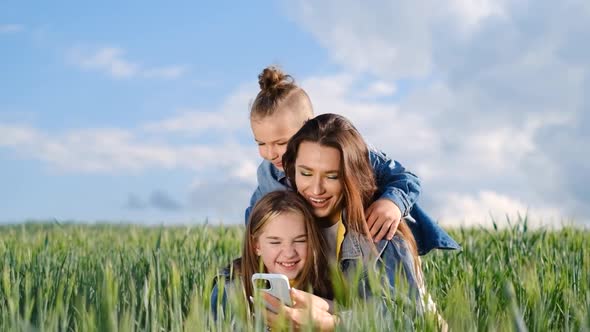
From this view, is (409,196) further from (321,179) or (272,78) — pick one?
(272,78)

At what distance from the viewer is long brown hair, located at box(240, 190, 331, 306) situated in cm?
262

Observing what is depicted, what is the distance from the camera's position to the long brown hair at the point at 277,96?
379 centimetres

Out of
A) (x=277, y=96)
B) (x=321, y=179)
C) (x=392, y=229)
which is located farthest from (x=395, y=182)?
(x=277, y=96)

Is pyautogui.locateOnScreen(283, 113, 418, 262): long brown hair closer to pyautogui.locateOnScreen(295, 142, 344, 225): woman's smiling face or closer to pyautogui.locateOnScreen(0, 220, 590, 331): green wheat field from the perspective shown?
pyautogui.locateOnScreen(295, 142, 344, 225): woman's smiling face

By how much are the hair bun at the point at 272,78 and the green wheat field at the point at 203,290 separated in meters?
0.95

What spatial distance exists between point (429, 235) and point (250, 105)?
4.51ft

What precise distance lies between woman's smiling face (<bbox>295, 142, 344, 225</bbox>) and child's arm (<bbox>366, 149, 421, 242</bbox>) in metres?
0.15

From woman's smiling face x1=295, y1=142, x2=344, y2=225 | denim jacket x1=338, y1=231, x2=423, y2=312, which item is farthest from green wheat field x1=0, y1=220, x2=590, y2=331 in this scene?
woman's smiling face x1=295, y1=142, x2=344, y2=225

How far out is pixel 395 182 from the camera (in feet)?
10.0

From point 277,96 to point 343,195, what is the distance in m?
1.21

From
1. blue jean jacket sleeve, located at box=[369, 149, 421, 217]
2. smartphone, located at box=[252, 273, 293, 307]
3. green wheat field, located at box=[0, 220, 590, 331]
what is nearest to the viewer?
green wheat field, located at box=[0, 220, 590, 331]

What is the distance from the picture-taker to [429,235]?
3.27 m

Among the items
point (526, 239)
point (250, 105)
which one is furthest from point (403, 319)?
point (526, 239)

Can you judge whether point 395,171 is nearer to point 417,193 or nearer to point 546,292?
point 417,193
